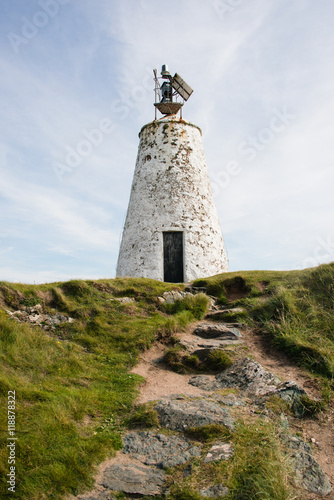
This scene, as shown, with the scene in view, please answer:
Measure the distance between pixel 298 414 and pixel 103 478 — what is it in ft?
10.0

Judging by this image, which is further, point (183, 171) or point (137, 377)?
point (183, 171)

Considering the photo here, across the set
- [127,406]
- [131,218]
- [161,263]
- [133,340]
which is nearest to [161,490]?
[127,406]

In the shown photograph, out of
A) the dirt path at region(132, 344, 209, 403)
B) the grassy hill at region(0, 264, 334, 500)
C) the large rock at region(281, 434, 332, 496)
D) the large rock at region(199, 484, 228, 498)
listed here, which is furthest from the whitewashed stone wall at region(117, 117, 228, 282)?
the large rock at region(199, 484, 228, 498)

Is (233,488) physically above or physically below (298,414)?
below

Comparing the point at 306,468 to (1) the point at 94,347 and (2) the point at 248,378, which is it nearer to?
(2) the point at 248,378

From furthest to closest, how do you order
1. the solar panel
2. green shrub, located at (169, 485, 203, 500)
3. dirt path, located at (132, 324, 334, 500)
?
1. the solar panel
2. dirt path, located at (132, 324, 334, 500)
3. green shrub, located at (169, 485, 203, 500)

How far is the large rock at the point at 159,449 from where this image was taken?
172 inches

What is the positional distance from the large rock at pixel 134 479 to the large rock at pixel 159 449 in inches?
6.2

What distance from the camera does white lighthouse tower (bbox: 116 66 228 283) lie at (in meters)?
15.5

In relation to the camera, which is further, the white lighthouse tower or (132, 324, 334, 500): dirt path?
the white lighthouse tower

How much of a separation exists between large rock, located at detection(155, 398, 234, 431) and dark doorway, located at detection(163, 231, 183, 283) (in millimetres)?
9797

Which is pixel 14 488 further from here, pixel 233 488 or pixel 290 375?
pixel 290 375

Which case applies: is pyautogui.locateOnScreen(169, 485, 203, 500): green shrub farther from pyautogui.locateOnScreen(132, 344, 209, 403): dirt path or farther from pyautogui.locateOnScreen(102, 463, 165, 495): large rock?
pyautogui.locateOnScreen(132, 344, 209, 403): dirt path

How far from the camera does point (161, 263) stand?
1531 centimetres
